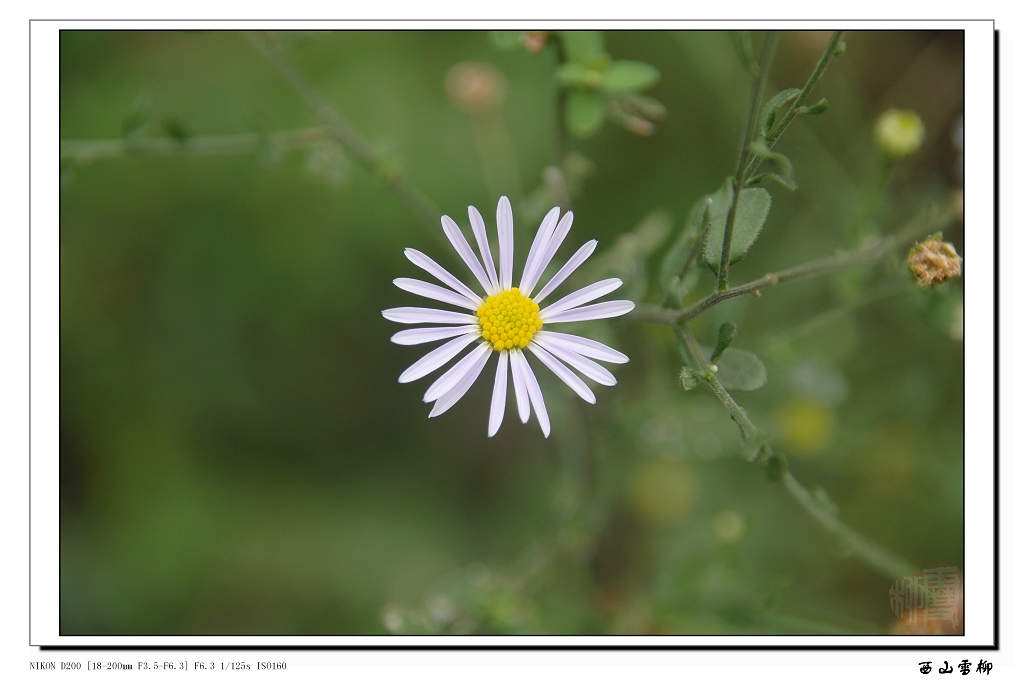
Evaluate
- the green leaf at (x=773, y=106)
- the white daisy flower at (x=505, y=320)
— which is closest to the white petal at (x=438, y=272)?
the white daisy flower at (x=505, y=320)

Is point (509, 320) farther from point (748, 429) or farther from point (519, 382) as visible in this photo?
point (748, 429)

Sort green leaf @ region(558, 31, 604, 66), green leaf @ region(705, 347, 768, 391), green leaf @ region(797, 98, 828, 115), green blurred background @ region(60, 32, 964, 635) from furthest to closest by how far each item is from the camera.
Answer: green blurred background @ region(60, 32, 964, 635), green leaf @ region(558, 31, 604, 66), green leaf @ region(705, 347, 768, 391), green leaf @ region(797, 98, 828, 115)

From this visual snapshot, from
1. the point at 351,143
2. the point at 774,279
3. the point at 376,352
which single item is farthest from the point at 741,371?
the point at 376,352

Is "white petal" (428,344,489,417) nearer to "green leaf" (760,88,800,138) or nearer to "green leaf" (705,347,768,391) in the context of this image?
"green leaf" (705,347,768,391)

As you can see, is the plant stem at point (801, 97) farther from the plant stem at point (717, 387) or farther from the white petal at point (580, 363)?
the white petal at point (580, 363)

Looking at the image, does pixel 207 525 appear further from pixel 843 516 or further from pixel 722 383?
pixel 843 516

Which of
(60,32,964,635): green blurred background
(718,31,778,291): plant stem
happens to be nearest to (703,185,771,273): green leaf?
(718,31,778,291): plant stem

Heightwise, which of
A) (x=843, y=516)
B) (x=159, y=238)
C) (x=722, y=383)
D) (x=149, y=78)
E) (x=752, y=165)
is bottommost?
(x=843, y=516)
